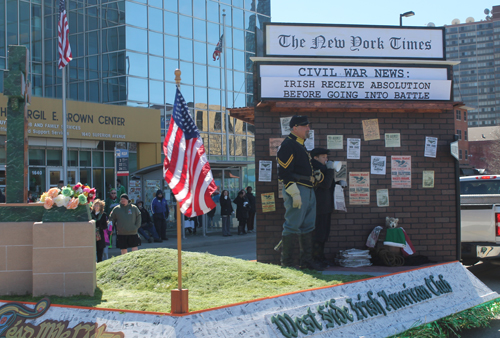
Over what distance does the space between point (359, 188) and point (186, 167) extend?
429 centimetres

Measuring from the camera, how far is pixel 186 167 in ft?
15.0

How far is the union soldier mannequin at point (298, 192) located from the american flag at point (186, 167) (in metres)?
2.27

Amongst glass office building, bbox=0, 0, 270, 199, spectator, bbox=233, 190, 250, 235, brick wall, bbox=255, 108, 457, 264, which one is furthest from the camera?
glass office building, bbox=0, 0, 270, 199

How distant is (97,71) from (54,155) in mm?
6197

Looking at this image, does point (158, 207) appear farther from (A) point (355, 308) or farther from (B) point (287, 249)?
(A) point (355, 308)

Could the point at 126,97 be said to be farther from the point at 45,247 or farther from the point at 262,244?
the point at 45,247

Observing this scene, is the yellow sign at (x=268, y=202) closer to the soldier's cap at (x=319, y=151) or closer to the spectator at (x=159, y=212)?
the soldier's cap at (x=319, y=151)

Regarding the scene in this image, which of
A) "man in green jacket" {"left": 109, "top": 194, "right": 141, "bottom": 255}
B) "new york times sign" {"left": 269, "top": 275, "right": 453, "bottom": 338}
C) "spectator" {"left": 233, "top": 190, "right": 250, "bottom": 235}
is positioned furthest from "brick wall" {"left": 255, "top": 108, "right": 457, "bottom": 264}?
"spectator" {"left": 233, "top": 190, "right": 250, "bottom": 235}

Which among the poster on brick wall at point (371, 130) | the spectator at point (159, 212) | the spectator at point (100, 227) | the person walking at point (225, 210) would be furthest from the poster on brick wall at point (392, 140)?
the person walking at point (225, 210)

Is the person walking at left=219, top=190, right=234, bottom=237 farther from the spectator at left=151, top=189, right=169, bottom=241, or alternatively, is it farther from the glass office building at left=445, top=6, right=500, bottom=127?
the glass office building at left=445, top=6, right=500, bottom=127

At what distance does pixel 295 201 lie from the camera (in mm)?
6613

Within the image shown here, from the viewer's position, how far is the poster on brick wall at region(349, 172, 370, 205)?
8156mm

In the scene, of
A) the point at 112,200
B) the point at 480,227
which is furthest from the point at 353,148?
the point at 112,200

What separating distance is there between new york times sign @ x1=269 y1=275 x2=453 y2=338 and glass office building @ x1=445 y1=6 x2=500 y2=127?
538 ft
